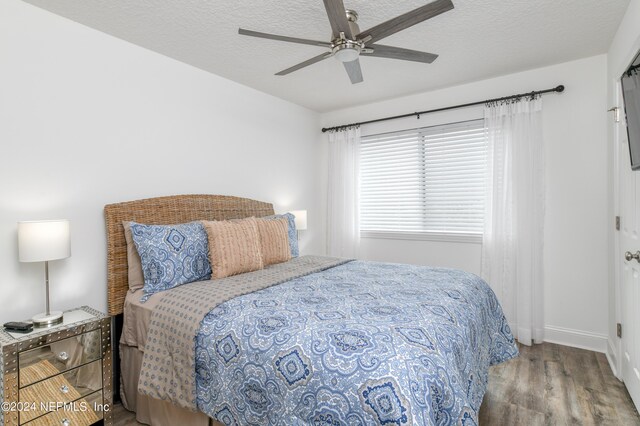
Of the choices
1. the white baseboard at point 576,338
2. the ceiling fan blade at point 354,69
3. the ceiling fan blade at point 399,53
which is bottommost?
the white baseboard at point 576,338

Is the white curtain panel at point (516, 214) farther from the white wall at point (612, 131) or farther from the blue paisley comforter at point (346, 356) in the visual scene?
the blue paisley comforter at point (346, 356)

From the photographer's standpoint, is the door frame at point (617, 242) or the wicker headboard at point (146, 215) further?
the door frame at point (617, 242)

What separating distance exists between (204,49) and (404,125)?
2.36 metres

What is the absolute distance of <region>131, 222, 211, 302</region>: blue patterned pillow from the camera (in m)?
2.23

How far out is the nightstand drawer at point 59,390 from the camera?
169cm

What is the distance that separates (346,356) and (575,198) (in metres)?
2.97

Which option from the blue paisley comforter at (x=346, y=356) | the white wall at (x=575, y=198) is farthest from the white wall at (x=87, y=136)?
the white wall at (x=575, y=198)

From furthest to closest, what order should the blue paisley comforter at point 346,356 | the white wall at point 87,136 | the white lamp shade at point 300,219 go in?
the white lamp shade at point 300,219
the white wall at point 87,136
the blue paisley comforter at point 346,356

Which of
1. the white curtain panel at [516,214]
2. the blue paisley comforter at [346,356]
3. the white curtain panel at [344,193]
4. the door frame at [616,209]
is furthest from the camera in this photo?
the white curtain panel at [344,193]

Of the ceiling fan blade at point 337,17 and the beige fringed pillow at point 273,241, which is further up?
the ceiling fan blade at point 337,17

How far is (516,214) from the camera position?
3307 millimetres

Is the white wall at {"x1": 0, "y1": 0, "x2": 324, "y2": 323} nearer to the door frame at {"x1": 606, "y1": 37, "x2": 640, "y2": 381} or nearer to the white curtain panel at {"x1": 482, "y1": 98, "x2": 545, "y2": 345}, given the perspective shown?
the white curtain panel at {"x1": 482, "y1": 98, "x2": 545, "y2": 345}

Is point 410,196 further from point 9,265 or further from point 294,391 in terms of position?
point 9,265

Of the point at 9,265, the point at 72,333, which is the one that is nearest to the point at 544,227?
the point at 72,333
